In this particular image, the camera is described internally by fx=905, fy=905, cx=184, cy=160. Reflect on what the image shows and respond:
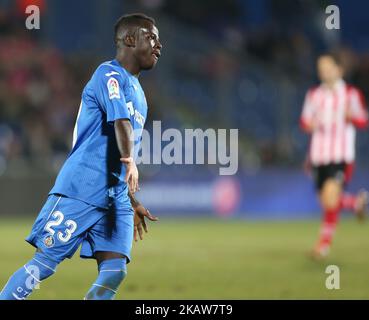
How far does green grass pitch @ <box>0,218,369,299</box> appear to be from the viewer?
7195mm

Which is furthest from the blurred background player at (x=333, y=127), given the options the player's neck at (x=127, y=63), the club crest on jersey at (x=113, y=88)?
the club crest on jersey at (x=113, y=88)

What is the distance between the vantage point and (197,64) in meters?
18.0

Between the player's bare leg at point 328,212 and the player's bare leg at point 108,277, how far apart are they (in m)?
5.02

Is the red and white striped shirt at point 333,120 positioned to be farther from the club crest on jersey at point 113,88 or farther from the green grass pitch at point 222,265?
the club crest on jersey at point 113,88

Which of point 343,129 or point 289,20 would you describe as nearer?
point 343,129

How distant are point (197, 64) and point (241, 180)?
2.68 meters

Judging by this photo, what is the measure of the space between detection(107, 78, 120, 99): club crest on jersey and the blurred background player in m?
5.78

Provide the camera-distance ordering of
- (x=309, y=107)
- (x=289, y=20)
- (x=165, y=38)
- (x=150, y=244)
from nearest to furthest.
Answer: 1. (x=309, y=107)
2. (x=150, y=244)
3. (x=165, y=38)
4. (x=289, y=20)

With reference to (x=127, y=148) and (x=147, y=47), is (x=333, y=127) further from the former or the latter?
(x=127, y=148)

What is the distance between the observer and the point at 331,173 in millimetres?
10664

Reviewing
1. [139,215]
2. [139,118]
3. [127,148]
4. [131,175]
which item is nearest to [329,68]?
[139,118]

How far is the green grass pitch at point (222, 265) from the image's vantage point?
7.20 metres
